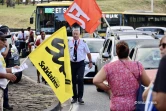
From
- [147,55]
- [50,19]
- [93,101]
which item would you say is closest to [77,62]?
[93,101]

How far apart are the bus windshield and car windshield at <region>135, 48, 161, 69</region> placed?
1807cm

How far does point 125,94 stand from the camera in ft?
21.1

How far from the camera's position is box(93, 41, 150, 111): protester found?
6421 mm

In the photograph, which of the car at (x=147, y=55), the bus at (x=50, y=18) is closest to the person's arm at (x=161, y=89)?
the car at (x=147, y=55)

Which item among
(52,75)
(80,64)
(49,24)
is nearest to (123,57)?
(52,75)

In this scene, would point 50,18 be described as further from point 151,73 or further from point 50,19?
point 151,73

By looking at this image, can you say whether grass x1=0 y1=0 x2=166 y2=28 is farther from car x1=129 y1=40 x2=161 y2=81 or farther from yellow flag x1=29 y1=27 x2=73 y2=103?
yellow flag x1=29 y1=27 x2=73 y2=103

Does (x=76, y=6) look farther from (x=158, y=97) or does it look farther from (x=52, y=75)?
(x=158, y=97)

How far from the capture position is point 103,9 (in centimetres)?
6444

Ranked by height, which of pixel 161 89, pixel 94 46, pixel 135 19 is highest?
pixel 161 89

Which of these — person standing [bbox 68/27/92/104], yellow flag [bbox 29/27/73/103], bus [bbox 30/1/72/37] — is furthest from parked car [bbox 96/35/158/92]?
bus [bbox 30/1/72/37]

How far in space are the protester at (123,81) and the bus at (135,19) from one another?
34359 mm

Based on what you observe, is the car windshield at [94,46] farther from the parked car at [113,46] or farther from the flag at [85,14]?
the flag at [85,14]

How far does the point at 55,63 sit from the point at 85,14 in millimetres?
4216
